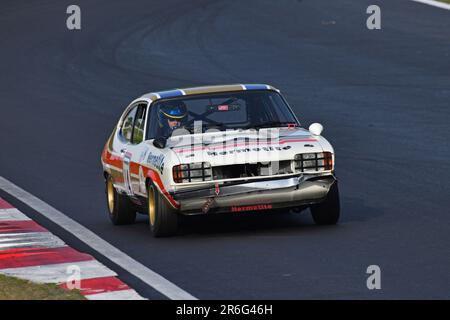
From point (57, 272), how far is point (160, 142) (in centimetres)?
262

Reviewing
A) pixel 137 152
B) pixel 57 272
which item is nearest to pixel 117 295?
pixel 57 272

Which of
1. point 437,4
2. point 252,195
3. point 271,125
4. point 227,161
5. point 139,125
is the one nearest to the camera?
point 252,195

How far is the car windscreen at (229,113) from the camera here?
14070 mm

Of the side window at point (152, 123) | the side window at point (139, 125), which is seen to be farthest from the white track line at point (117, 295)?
the side window at point (139, 125)

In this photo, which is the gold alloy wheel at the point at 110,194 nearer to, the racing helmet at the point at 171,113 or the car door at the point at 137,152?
the car door at the point at 137,152

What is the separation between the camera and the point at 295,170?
13.2m

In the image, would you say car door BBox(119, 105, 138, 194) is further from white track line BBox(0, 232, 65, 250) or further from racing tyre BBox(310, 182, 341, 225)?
racing tyre BBox(310, 182, 341, 225)

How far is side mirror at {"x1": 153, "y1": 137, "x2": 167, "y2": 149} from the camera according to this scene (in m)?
13.5

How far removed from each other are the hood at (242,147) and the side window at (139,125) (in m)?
0.84

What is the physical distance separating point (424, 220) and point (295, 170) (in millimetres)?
1470

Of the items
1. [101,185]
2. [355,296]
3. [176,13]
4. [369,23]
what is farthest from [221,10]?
[355,296]

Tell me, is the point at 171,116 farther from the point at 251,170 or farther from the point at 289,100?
the point at 289,100

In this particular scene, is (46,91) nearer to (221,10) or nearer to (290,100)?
(290,100)

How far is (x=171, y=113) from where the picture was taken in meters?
14.2
